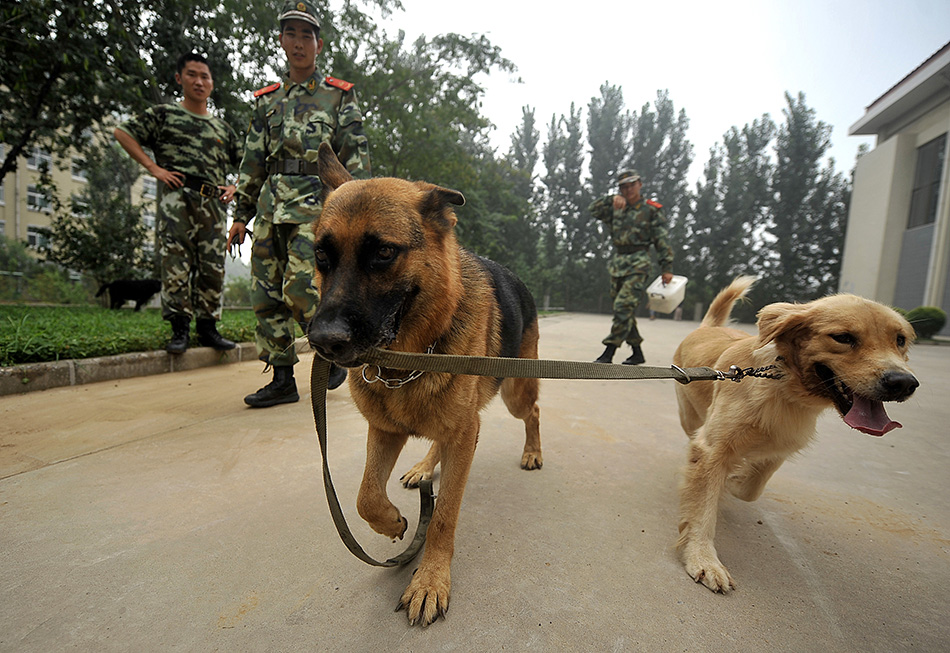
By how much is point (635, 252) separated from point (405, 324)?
5839 mm

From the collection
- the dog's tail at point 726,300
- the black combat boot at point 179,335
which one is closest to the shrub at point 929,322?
the dog's tail at point 726,300

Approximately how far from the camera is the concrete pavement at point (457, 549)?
124cm

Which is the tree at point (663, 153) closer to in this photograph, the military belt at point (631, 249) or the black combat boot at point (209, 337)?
the military belt at point (631, 249)

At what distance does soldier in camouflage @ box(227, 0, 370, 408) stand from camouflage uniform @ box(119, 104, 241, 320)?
4.19 feet

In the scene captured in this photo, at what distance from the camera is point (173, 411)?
119 inches

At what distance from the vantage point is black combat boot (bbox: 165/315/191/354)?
425 centimetres

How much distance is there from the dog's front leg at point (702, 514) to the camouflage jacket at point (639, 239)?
5.01 meters

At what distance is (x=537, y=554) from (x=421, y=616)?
1.70ft

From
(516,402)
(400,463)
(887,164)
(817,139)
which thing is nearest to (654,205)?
(516,402)

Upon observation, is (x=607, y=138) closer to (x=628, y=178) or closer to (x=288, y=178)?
(x=628, y=178)

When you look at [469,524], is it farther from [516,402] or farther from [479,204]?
[479,204]

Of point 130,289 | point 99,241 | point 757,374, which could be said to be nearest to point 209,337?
point 757,374

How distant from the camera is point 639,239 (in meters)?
6.56

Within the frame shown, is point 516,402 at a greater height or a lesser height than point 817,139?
lesser
